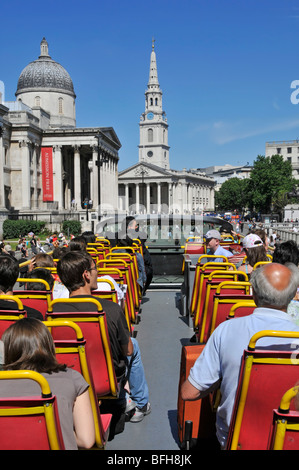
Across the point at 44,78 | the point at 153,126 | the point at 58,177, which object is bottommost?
the point at 58,177

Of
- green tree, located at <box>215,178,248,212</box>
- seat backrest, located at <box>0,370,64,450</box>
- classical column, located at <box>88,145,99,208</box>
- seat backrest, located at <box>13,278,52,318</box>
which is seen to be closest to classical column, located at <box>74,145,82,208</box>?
classical column, located at <box>88,145,99,208</box>

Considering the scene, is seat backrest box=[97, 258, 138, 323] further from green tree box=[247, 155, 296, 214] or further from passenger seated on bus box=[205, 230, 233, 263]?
green tree box=[247, 155, 296, 214]

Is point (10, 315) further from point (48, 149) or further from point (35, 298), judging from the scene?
point (48, 149)

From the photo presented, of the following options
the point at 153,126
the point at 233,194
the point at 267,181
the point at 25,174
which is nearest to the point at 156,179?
the point at 153,126

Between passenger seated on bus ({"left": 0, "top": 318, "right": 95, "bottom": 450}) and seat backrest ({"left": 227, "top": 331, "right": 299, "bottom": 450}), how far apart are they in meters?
0.87

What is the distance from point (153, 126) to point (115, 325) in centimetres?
16121

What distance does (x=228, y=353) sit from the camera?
2975mm

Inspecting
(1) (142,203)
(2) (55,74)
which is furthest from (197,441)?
(1) (142,203)

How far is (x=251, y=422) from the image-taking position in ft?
8.94

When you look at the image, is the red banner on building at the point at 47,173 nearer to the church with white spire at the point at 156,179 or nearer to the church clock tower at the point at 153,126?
the church with white spire at the point at 156,179

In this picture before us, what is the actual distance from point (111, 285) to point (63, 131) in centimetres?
6486

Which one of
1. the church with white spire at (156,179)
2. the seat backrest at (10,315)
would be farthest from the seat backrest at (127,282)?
the church with white spire at (156,179)

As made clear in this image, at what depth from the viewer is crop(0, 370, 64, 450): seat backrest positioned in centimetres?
223

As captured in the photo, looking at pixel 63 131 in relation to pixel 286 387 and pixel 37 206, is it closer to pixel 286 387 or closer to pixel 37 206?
pixel 37 206
